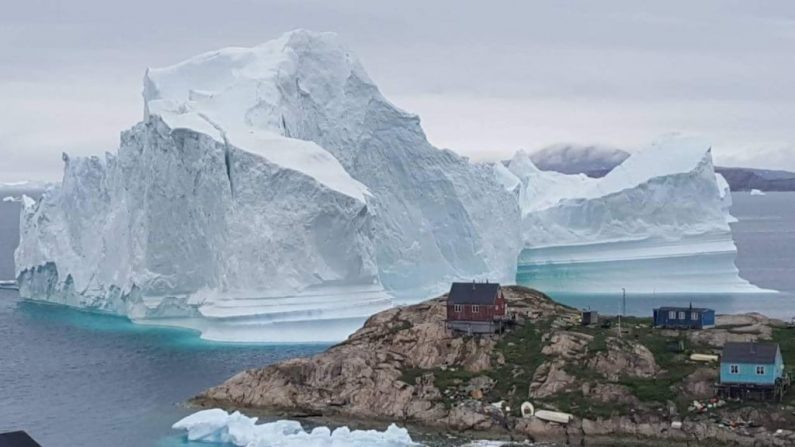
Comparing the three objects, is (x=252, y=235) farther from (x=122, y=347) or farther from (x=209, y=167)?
(x=122, y=347)

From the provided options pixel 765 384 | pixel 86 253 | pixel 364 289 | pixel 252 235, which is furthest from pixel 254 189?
pixel 765 384

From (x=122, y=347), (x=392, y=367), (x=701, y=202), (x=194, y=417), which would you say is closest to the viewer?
(x=194, y=417)

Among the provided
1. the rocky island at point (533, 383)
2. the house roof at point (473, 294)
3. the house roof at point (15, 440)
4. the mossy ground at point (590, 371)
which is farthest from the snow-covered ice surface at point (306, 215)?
the house roof at point (15, 440)

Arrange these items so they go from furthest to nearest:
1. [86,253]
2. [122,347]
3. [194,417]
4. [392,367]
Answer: [86,253] < [122,347] < [392,367] < [194,417]

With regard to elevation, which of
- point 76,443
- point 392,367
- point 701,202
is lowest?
point 76,443

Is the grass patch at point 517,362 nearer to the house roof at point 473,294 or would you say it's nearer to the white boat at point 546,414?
the white boat at point 546,414

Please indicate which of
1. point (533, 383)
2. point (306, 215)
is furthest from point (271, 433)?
point (306, 215)

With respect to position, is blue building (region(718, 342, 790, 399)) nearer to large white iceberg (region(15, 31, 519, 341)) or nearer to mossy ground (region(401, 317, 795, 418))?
mossy ground (region(401, 317, 795, 418))

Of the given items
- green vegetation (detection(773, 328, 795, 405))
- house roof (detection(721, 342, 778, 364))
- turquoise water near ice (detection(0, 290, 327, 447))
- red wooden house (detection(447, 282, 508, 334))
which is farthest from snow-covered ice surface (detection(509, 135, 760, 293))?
house roof (detection(721, 342, 778, 364))

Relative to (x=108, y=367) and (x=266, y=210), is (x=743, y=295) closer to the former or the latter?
(x=266, y=210)
